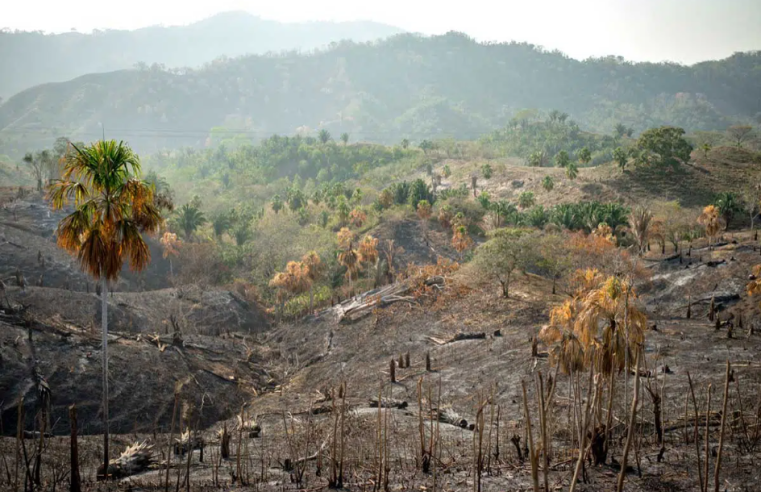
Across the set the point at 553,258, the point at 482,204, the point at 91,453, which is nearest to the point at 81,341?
the point at 91,453

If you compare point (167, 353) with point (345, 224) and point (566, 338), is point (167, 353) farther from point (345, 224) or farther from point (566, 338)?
point (345, 224)

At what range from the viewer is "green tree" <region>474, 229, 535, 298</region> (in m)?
38.5

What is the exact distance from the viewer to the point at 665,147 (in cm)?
8200

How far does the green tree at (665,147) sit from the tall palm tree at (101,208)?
80740 millimetres

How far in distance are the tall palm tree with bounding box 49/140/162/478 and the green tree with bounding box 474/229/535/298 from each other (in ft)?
89.1

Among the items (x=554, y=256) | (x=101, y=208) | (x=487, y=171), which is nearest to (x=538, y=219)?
(x=554, y=256)

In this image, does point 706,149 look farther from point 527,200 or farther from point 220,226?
point 220,226

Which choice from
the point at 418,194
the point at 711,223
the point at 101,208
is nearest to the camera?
the point at 101,208

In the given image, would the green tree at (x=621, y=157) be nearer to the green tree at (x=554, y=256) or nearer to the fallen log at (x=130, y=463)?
the green tree at (x=554, y=256)

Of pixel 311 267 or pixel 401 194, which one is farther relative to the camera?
pixel 401 194

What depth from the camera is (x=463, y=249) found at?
5819 cm

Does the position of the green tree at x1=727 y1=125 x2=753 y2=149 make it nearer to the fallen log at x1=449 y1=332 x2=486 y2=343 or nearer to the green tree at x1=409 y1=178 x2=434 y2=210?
the green tree at x1=409 y1=178 x2=434 y2=210

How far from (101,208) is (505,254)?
2823cm

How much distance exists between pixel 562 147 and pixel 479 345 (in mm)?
123743
